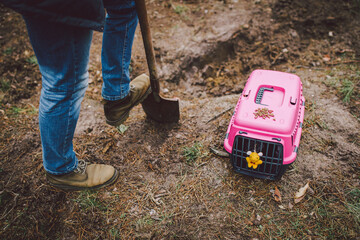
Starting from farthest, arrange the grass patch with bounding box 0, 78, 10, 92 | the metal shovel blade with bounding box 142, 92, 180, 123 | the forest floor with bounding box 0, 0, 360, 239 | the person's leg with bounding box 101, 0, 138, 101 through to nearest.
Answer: the grass patch with bounding box 0, 78, 10, 92, the metal shovel blade with bounding box 142, 92, 180, 123, the forest floor with bounding box 0, 0, 360, 239, the person's leg with bounding box 101, 0, 138, 101

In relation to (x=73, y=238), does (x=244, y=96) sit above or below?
above

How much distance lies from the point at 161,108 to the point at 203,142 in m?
0.54

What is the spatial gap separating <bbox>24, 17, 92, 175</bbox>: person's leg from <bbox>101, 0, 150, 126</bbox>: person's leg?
30cm

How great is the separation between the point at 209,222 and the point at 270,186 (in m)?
0.59

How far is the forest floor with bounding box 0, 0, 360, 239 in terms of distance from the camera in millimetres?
1651

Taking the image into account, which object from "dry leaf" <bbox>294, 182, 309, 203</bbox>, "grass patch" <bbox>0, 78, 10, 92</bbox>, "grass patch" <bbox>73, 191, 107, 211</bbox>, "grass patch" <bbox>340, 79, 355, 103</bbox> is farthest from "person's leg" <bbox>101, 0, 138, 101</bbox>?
"grass patch" <bbox>340, 79, 355, 103</bbox>

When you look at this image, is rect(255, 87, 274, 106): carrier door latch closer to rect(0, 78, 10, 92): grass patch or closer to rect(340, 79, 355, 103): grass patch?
rect(340, 79, 355, 103): grass patch

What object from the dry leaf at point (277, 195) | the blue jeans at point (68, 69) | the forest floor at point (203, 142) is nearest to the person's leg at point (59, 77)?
the blue jeans at point (68, 69)

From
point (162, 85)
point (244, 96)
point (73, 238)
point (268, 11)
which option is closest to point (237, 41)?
point (268, 11)

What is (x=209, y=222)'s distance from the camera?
1.64 meters

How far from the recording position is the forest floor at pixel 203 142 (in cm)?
165

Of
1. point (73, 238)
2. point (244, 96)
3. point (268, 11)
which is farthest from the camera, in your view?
point (268, 11)

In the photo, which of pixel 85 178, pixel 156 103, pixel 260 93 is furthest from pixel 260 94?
pixel 85 178

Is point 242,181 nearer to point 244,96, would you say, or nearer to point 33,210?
point 244,96
